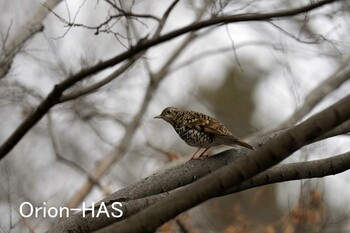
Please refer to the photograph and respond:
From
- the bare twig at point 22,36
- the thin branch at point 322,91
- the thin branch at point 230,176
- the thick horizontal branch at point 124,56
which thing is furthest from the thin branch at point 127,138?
the thin branch at point 230,176

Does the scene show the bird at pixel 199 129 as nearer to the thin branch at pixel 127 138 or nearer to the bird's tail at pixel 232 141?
the bird's tail at pixel 232 141

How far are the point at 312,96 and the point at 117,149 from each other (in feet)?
9.32

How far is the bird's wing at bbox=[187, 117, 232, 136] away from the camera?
223 inches

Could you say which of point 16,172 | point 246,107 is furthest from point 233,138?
point 246,107

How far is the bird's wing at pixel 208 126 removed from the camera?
5654 mm

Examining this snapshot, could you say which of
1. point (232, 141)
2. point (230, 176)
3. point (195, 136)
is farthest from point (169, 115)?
point (230, 176)

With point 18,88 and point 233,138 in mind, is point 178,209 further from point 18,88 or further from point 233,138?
point 18,88

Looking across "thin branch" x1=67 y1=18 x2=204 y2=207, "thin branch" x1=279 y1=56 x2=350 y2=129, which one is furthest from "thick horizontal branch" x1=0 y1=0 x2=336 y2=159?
"thin branch" x1=279 y1=56 x2=350 y2=129

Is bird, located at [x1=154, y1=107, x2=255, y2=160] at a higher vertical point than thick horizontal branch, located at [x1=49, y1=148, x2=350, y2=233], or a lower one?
higher

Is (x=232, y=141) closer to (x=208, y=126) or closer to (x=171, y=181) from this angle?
(x=208, y=126)

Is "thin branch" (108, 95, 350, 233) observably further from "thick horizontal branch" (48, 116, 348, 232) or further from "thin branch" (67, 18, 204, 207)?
"thin branch" (67, 18, 204, 207)

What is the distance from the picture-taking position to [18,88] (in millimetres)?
7500

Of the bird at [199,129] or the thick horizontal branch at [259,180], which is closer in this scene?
the thick horizontal branch at [259,180]

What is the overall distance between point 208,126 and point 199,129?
0.38 feet
